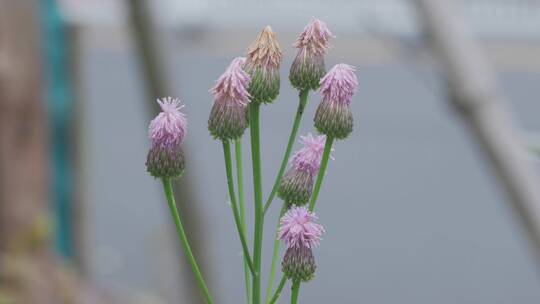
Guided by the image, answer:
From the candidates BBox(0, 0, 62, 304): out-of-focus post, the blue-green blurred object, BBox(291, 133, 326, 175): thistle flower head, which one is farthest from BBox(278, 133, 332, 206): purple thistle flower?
the blue-green blurred object

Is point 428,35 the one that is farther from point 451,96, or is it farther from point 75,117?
point 75,117

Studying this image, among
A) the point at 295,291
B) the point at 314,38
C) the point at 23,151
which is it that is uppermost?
the point at 23,151

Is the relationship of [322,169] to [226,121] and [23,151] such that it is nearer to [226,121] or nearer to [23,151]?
[226,121]

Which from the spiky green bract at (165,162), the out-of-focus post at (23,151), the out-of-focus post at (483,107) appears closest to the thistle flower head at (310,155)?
the spiky green bract at (165,162)

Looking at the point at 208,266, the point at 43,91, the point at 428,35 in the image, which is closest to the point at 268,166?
the point at 43,91

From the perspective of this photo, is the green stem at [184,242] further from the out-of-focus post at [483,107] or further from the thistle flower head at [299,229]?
the out-of-focus post at [483,107]

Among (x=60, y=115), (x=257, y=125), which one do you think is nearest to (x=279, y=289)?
(x=257, y=125)
